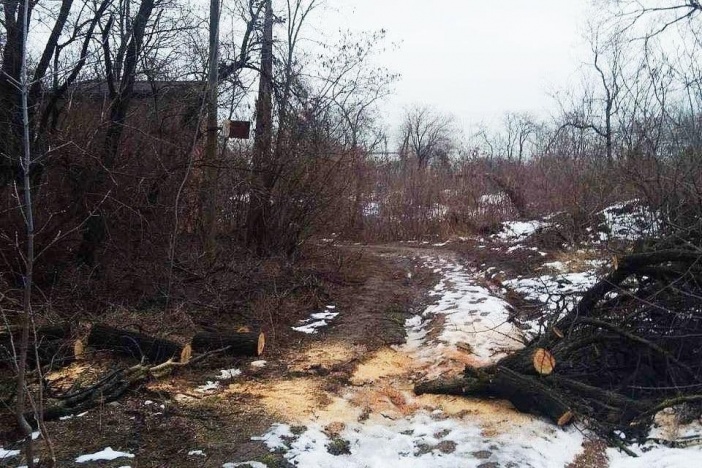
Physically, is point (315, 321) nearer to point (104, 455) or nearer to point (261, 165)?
point (261, 165)

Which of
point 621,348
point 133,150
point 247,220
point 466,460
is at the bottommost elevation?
point 466,460

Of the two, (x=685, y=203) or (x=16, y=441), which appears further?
(x=685, y=203)

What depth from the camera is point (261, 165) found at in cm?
1008

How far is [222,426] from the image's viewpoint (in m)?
4.09

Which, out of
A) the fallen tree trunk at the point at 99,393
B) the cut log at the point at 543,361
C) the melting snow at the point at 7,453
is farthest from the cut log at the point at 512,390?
the melting snow at the point at 7,453

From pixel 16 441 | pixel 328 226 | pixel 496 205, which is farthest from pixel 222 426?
pixel 496 205

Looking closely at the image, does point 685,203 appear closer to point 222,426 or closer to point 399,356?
point 399,356

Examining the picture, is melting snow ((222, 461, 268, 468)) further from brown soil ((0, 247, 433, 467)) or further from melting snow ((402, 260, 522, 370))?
melting snow ((402, 260, 522, 370))

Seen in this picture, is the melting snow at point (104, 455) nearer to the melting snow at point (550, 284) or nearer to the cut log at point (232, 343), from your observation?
the cut log at point (232, 343)

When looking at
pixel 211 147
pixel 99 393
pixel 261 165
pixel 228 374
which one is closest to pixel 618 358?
pixel 228 374

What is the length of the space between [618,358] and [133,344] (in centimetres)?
460

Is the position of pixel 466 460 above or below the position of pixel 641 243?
below

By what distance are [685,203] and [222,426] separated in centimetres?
565

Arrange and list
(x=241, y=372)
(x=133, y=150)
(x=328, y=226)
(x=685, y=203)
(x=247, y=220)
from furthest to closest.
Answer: (x=328, y=226) → (x=247, y=220) → (x=133, y=150) → (x=685, y=203) → (x=241, y=372)
